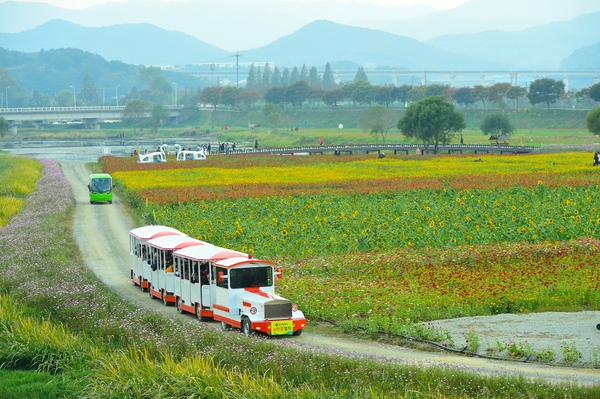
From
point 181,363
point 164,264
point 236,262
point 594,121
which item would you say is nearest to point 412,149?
point 594,121

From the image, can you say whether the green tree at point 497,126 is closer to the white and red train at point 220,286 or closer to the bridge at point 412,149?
the bridge at point 412,149

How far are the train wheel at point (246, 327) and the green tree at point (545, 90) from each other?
587 ft

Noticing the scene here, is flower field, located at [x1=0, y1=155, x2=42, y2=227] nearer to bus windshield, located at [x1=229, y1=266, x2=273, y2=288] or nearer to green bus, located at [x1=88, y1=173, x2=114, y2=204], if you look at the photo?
green bus, located at [x1=88, y1=173, x2=114, y2=204]

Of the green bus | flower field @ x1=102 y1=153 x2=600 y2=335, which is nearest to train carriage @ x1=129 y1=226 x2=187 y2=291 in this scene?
flower field @ x1=102 y1=153 x2=600 y2=335

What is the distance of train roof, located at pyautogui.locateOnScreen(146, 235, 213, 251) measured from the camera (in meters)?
30.6

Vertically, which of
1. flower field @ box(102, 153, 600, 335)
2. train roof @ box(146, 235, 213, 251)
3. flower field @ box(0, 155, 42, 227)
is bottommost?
flower field @ box(0, 155, 42, 227)

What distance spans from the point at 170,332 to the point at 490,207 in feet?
93.5

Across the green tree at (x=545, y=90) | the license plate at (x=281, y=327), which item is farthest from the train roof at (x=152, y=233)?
the green tree at (x=545, y=90)

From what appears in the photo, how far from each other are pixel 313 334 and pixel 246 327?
199 centimetres

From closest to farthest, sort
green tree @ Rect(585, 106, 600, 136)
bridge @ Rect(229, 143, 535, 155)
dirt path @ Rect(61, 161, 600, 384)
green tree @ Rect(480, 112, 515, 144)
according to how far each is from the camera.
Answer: dirt path @ Rect(61, 161, 600, 384) → bridge @ Rect(229, 143, 535, 155) → green tree @ Rect(585, 106, 600, 136) → green tree @ Rect(480, 112, 515, 144)

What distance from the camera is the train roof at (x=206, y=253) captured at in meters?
27.5

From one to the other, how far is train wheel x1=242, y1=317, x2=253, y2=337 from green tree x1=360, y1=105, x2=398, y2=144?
13268 centimetres

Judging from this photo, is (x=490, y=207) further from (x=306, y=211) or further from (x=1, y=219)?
→ (x=1, y=219)

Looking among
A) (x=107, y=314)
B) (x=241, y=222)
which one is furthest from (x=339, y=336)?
(x=241, y=222)
